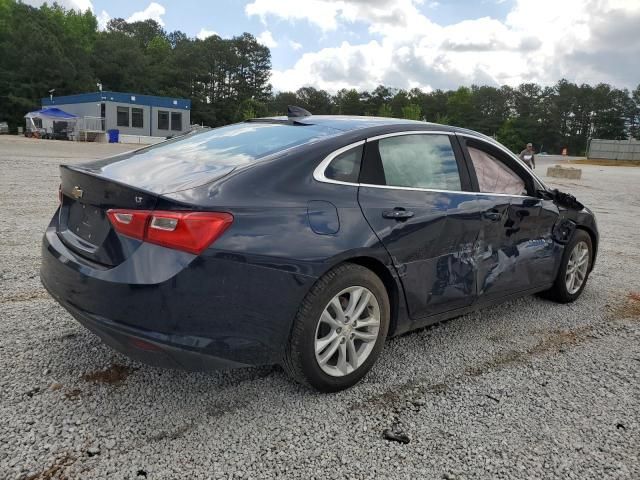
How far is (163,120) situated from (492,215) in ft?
174

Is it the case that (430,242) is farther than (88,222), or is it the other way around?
(430,242)

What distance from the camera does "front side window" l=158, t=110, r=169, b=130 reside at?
172 feet

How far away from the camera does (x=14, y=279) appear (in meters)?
4.74

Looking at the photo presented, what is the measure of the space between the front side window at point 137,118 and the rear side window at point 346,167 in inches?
2007

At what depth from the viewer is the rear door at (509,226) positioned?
152 inches

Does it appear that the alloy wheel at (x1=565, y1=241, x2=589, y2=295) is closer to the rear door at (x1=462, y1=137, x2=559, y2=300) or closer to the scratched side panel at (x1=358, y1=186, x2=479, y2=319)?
the rear door at (x1=462, y1=137, x2=559, y2=300)

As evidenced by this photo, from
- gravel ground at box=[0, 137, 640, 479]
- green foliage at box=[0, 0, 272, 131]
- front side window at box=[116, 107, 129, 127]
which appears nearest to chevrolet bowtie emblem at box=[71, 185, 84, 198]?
gravel ground at box=[0, 137, 640, 479]

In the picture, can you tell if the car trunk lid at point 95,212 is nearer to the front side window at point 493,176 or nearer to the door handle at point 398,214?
the door handle at point 398,214

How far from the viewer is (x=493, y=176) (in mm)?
4133

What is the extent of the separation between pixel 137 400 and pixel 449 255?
6.84 ft

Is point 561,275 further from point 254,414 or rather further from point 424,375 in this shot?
point 254,414

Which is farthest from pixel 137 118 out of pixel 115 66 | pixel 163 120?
pixel 115 66

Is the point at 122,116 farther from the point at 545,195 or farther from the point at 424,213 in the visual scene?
the point at 424,213

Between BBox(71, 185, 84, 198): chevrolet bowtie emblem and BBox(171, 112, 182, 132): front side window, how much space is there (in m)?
53.4
